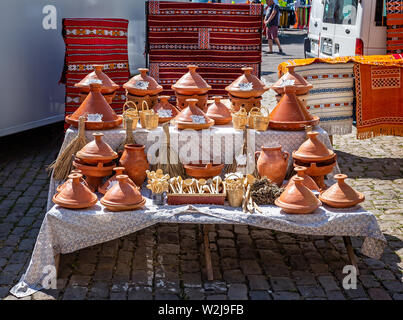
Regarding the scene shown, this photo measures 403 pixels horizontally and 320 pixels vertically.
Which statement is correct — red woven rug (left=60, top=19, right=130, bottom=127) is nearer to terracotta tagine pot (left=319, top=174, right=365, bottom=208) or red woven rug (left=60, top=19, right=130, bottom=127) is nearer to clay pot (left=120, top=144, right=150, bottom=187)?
clay pot (left=120, top=144, right=150, bottom=187)

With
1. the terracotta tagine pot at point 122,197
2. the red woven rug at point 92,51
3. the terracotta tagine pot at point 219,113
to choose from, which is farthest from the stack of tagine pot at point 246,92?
the red woven rug at point 92,51

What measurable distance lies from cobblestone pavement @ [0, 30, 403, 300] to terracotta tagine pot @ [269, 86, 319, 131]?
90 cm

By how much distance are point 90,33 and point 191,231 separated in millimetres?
3154

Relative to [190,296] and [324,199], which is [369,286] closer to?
[324,199]

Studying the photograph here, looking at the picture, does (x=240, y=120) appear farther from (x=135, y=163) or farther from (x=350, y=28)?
(x=350, y=28)

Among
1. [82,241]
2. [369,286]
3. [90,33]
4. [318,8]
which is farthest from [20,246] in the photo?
[318,8]

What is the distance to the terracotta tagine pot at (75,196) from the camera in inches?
145

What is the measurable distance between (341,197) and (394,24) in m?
4.14

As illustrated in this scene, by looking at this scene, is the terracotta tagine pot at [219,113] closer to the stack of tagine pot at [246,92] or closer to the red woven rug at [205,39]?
the stack of tagine pot at [246,92]

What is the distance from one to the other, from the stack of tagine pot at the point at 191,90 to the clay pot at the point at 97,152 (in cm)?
104

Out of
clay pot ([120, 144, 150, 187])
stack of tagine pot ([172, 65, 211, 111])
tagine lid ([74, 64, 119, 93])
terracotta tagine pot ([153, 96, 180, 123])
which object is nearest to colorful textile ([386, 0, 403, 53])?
stack of tagine pot ([172, 65, 211, 111])

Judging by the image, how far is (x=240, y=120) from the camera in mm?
4574

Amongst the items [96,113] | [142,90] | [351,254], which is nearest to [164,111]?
[142,90]

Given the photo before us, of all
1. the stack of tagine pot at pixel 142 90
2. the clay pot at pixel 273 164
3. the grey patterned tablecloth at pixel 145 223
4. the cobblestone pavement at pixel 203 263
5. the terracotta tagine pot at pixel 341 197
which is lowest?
the cobblestone pavement at pixel 203 263
